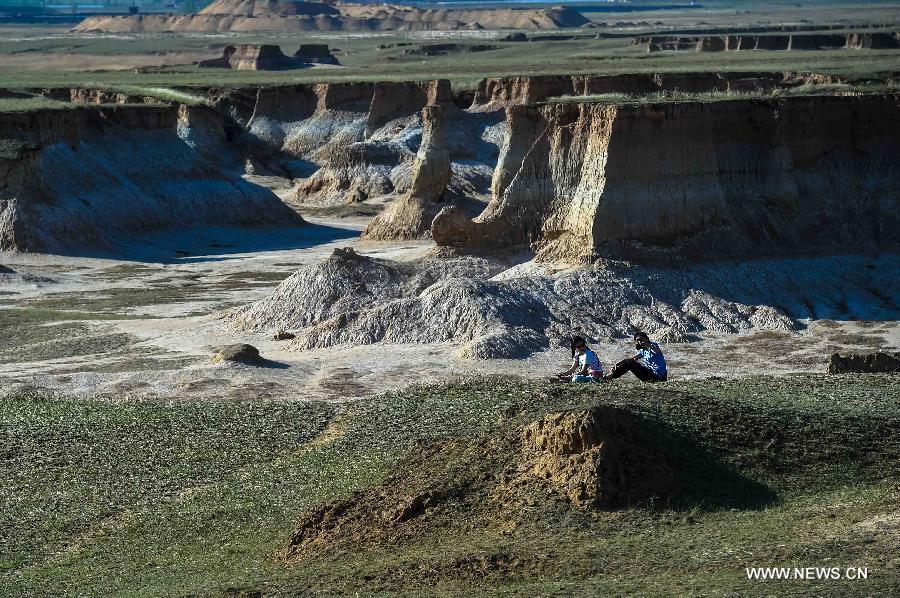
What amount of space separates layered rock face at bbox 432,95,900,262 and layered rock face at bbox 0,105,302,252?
61.7 ft

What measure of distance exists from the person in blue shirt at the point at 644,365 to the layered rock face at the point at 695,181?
11684 mm

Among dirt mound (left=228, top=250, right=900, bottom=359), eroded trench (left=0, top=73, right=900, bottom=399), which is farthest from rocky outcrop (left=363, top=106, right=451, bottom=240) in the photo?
dirt mound (left=228, top=250, right=900, bottom=359)

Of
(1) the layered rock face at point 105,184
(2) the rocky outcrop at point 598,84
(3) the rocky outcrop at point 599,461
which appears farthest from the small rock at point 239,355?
(2) the rocky outcrop at point 598,84

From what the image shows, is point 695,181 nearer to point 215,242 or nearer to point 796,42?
point 215,242

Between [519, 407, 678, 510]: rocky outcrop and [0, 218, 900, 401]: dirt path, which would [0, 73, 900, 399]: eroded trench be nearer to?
[0, 218, 900, 401]: dirt path

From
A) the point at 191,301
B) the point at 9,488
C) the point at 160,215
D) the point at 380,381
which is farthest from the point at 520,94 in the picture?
the point at 9,488

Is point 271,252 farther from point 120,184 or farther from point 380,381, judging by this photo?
point 380,381

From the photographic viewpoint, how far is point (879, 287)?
38312 mm

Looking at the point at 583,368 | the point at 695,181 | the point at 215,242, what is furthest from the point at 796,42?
the point at 583,368

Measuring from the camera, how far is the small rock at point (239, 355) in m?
30.2

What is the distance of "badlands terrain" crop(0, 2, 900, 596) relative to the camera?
695 inches

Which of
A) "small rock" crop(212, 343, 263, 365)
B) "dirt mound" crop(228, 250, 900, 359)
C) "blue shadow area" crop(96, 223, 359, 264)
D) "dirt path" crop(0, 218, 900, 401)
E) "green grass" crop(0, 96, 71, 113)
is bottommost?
"blue shadow area" crop(96, 223, 359, 264)

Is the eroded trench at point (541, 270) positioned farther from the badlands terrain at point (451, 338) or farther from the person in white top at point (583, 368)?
the person in white top at point (583, 368)

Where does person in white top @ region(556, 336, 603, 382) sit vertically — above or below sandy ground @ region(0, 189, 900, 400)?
above
